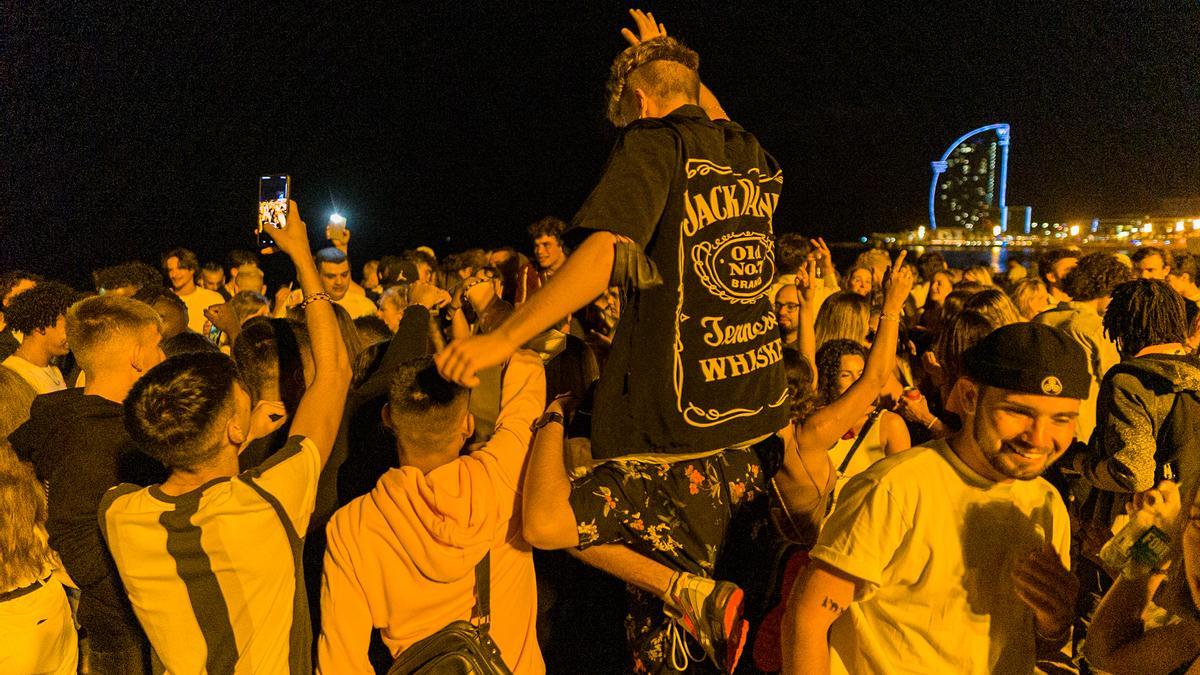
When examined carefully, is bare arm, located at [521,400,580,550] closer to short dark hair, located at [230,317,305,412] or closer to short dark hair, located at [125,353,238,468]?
short dark hair, located at [125,353,238,468]

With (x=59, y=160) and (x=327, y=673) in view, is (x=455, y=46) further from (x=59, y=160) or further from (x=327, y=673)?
(x=327, y=673)

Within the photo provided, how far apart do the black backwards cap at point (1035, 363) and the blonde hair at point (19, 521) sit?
3.35 metres

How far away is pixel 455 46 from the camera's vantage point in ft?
57.4

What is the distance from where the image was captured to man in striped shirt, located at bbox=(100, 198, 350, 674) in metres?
2.40

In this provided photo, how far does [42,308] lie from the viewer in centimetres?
468

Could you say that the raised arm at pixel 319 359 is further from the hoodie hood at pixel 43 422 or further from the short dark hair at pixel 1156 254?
the short dark hair at pixel 1156 254


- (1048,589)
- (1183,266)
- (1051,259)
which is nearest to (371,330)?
(1048,589)

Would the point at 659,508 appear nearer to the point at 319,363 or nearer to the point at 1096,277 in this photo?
the point at 319,363

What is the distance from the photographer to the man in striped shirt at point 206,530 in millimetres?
2402

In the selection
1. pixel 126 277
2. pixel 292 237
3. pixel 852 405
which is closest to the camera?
pixel 292 237

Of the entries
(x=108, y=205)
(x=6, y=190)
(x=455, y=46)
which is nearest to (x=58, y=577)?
(x=6, y=190)

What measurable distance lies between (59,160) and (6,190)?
107 centimetres

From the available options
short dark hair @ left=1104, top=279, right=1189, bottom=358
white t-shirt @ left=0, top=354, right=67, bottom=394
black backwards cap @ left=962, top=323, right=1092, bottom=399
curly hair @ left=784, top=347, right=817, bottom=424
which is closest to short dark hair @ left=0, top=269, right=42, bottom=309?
white t-shirt @ left=0, top=354, right=67, bottom=394

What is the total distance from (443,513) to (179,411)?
2.81 ft
